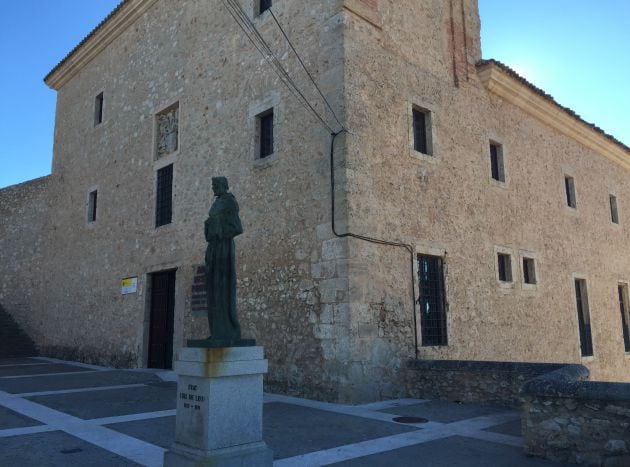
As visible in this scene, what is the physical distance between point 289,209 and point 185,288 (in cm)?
365

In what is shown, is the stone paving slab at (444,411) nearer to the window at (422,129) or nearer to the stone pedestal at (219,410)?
the stone pedestal at (219,410)

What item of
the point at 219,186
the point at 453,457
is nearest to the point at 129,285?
the point at 219,186

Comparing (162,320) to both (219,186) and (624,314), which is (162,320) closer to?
(219,186)

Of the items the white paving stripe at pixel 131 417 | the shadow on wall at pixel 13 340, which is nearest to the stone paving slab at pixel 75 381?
the white paving stripe at pixel 131 417

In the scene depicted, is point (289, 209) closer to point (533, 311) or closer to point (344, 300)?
point (344, 300)

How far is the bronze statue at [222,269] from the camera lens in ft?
14.8

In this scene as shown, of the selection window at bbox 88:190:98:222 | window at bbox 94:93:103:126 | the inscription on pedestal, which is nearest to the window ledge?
the inscription on pedestal

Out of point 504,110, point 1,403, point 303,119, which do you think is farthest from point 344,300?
point 504,110

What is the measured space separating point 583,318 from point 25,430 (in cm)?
1417

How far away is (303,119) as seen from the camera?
9109 mm

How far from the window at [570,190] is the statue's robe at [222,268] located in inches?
528

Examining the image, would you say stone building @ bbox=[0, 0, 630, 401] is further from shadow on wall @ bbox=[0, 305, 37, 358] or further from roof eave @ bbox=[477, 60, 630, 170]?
shadow on wall @ bbox=[0, 305, 37, 358]

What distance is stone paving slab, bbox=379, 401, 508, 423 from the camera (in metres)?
6.81

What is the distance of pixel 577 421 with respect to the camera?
4.70 meters
